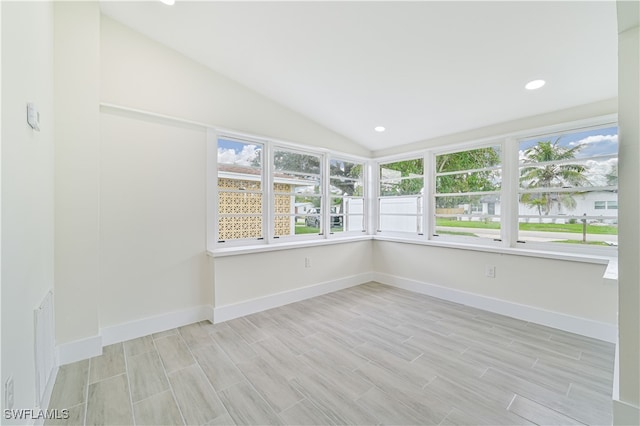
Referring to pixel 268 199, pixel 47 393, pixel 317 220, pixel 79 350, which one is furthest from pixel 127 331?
pixel 317 220

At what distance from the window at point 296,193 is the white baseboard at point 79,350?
207 centimetres

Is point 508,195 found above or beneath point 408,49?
beneath

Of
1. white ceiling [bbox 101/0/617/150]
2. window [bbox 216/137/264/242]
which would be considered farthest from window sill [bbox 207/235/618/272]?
white ceiling [bbox 101/0/617/150]

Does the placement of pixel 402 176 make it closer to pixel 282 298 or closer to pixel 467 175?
pixel 467 175

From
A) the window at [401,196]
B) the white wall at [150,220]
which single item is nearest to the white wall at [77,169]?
the white wall at [150,220]

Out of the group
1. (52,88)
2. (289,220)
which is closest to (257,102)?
(289,220)

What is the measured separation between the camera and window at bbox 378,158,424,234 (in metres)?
4.28

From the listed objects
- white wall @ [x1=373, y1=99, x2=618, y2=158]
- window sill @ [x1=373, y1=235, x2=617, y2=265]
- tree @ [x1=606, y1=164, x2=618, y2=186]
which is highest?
white wall @ [x1=373, y1=99, x2=618, y2=158]

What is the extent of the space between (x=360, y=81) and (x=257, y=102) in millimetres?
1344

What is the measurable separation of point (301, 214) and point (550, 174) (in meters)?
3.07

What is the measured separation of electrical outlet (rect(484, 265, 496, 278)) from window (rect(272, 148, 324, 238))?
2.28 m

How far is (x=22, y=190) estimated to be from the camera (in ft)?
4.33

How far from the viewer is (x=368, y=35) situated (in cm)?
228

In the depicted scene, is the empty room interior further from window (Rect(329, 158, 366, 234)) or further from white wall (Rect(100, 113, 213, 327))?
window (Rect(329, 158, 366, 234))
